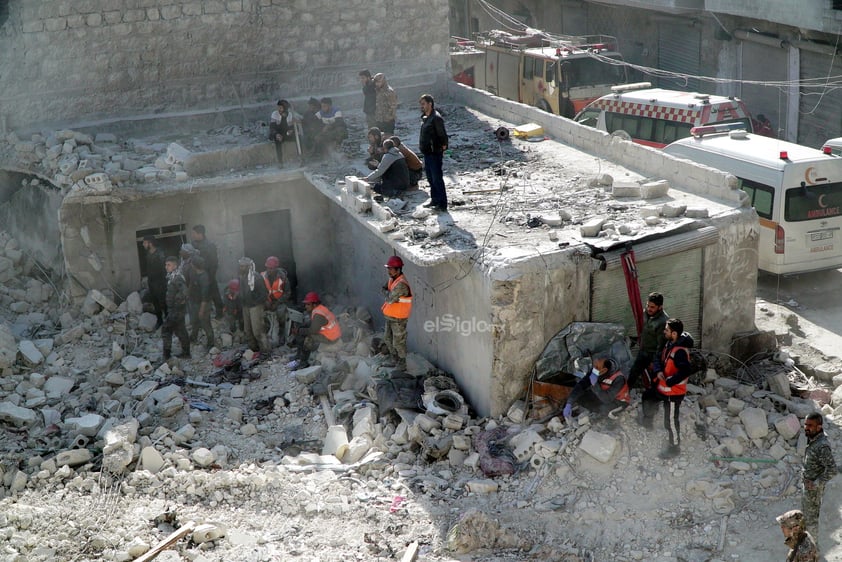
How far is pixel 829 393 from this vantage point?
10.9m

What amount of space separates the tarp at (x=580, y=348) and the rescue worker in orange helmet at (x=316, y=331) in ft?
10.6

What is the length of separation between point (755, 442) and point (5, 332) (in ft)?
28.6

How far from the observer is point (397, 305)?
1118 centimetres

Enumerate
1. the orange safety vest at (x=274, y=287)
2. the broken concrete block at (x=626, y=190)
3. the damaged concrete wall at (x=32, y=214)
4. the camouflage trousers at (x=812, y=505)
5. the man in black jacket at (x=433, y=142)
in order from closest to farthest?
the camouflage trousers at (x=812, y=505)
the man in black jacket at (x=433, y=142)
the broken concrete block at (x=626, y=190)
the orange safety vest at (x=274, y=287)
the damaged concrete wall at (x=32, y=214)

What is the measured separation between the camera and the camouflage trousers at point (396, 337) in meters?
11.3

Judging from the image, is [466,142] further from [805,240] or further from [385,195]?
[805,240]

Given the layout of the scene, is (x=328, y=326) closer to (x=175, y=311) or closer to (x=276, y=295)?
(x=276, y=295)

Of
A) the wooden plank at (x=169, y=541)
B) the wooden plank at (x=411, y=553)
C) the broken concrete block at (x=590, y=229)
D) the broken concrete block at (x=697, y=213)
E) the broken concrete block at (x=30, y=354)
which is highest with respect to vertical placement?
the broken concrete block at (x=697, y=213)

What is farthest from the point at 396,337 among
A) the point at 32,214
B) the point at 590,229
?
the point at 32,214

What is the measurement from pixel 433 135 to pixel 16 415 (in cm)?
542

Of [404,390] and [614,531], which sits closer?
[614,531]

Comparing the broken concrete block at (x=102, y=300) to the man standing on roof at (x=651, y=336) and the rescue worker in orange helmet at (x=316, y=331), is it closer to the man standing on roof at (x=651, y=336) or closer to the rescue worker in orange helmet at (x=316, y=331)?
the rescue worker in orange helmet at (x=316, y=331)

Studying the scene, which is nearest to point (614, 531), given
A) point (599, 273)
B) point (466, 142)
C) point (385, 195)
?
point (599, 273)

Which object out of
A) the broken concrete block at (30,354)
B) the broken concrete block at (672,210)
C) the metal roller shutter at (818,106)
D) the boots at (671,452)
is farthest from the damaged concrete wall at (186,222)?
the metal roller shutter at (818,106)
